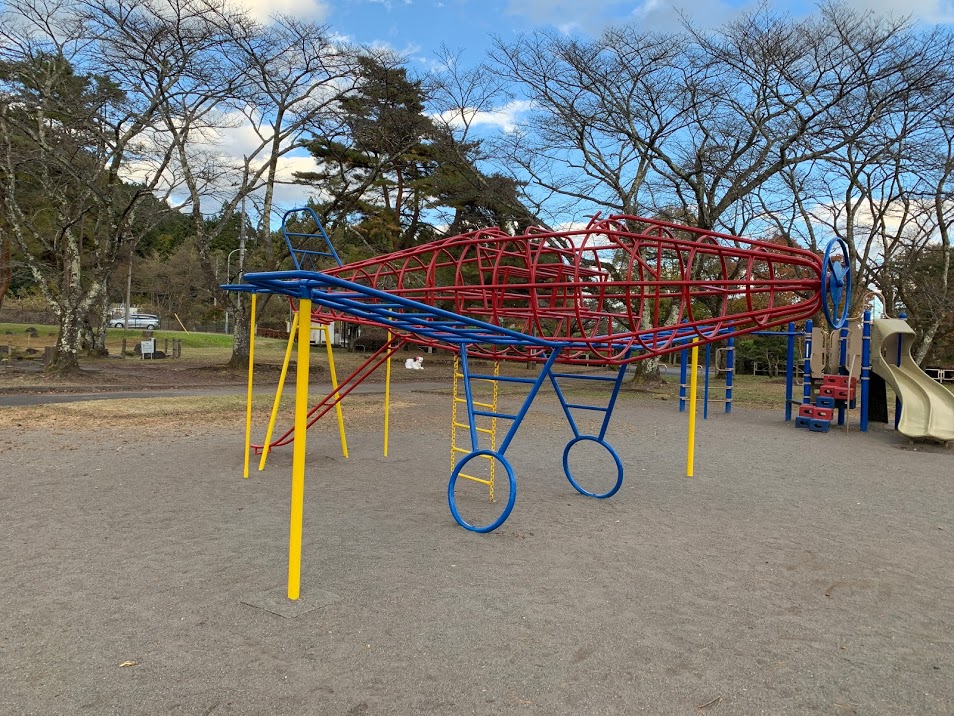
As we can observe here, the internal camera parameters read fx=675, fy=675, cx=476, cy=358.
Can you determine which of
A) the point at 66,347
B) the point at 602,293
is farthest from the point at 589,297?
the point at 66,347

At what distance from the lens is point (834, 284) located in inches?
145

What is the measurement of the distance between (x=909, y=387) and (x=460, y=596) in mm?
10858

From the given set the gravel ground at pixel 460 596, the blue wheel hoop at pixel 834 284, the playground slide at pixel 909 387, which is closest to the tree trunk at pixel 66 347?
the gravel ground at pixel 460 596

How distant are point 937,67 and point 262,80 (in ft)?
51.5

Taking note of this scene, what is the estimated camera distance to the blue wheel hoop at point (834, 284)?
3546 mm

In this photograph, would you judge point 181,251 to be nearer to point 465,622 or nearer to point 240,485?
point 240,485

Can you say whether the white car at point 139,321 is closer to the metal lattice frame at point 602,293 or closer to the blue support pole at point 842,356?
the blue support pole at point 842,356

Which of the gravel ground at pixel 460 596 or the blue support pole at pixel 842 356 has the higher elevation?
the blue support pole at pixel 842 356

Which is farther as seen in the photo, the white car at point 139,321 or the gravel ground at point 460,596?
the white car at point 139,321

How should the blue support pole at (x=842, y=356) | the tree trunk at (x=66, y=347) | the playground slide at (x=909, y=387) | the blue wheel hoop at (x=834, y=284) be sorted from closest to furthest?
the blue wheel hoop at (x=834, y=284) → the playground slide at (x=909, y=387) → the blue support pole at (x=842, y=356) → the tree trunk at (x=66, y=347)

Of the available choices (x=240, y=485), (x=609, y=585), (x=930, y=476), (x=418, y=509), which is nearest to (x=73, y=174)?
(x=240, y=485)

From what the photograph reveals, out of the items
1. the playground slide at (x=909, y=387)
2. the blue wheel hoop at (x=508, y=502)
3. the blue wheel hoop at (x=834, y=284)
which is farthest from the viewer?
the playground slide at (x=909, y=387)

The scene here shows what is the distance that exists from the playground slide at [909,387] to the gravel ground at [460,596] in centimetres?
365

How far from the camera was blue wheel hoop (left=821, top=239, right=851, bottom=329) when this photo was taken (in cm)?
355
